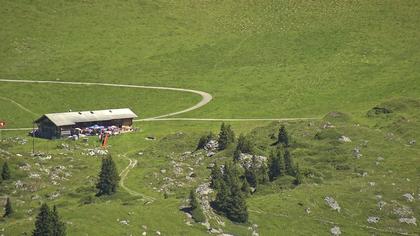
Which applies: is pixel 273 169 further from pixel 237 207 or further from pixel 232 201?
pixel 237 207

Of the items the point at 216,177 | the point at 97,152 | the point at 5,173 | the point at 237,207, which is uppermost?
the point at 216,177

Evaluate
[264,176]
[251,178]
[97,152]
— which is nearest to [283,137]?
[264,176]

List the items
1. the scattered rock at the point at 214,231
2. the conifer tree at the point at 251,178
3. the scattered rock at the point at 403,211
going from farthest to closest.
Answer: the conifer tree at the point at 251,178, the scattered rock at the point at 403,211, the scattered rock at the point at 214,231

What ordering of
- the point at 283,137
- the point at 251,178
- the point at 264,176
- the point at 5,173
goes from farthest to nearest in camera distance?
the point at 283,137 < the point at 264,176 < the point at 251,178 < the point at 5,173

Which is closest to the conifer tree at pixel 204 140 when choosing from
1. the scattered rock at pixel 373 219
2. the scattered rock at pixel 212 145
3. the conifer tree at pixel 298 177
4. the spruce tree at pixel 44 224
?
the scattered rock at pixel 212 145

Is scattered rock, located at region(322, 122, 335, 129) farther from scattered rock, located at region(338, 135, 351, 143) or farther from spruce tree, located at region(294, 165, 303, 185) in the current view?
spruce tree, located at region(294, 165, 303, 185)

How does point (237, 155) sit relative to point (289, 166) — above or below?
above

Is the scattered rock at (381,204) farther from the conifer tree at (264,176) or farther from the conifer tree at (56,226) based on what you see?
the conifer tree at (56,226)
